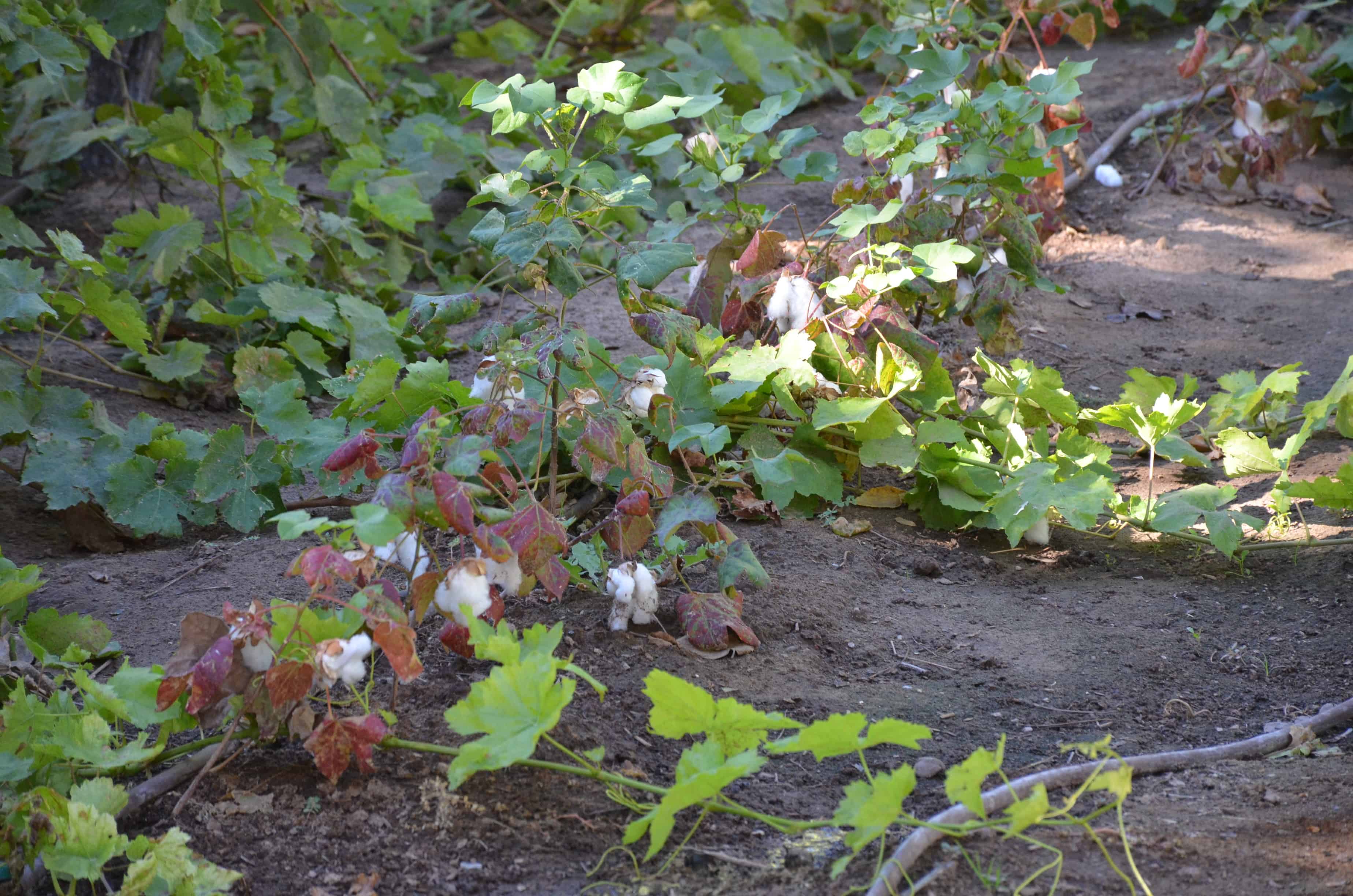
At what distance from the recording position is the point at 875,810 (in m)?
1.12

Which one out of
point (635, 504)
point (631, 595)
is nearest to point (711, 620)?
point (631, 595)

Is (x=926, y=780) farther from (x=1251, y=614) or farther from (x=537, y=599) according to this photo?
(x=1251, y=614)

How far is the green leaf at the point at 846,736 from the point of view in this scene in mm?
1131

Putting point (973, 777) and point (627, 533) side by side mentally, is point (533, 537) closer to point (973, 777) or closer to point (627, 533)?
point (627, 533)

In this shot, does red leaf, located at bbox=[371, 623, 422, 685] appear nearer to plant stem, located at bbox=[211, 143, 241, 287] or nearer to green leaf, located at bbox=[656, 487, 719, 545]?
green leaf, located at bbox=[656, 487, 719, 545]

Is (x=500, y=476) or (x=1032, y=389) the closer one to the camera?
(x=500, y=476)

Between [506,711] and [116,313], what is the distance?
1696mm

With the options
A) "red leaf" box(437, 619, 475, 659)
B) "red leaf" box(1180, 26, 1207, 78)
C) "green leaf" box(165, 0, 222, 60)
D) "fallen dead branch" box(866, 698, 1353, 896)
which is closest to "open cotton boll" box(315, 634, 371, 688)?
"red leaf" box(437, 619, 475, 659)

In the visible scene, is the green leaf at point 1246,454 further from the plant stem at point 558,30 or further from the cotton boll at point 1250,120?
the plant stem at point 558,30

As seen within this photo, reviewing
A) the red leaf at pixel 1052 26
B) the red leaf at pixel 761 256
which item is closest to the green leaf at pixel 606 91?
the red leaf at pixel 761 256

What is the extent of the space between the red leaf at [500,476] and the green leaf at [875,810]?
0.58 m

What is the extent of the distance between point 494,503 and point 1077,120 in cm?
236

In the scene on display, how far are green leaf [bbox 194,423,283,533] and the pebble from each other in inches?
51.8

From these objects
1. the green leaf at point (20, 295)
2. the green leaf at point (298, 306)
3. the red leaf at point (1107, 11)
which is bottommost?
the green leaf at point (298, 306)
